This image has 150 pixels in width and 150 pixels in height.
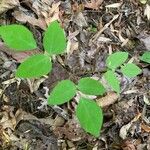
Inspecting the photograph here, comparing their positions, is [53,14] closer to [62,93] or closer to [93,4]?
[93,4]

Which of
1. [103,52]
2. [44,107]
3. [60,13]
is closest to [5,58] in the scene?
[44,107]

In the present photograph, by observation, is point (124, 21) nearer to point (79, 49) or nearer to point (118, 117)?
point (79, 49)

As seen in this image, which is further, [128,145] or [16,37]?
[128,145]

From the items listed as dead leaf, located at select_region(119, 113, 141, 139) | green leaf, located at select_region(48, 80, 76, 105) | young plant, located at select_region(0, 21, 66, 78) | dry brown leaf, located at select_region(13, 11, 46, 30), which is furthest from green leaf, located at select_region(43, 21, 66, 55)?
dead leaf, located at select_region(119, 113, 141, 139)

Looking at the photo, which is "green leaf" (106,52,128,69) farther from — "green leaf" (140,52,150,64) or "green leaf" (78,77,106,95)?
"green leaf" (140,52,150,64)

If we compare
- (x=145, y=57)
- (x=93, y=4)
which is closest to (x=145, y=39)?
(x=145, y=57)
